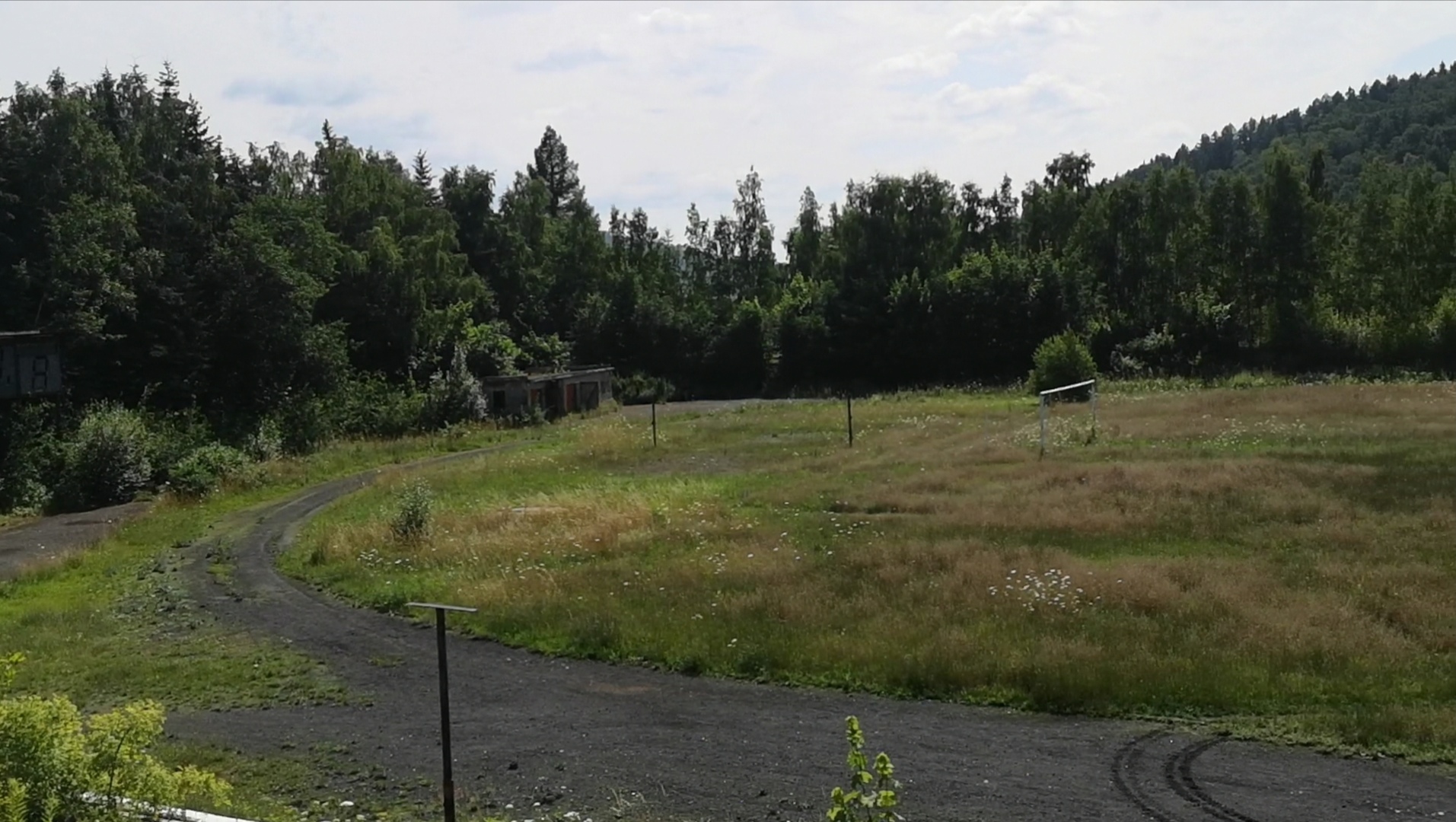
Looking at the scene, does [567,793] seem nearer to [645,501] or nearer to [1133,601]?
[1133,601]

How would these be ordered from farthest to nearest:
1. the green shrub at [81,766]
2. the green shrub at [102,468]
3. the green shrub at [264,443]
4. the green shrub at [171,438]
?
the green shrub at [264,443]
the green shrub at [171,438]
the green shrub at [102,468]
the green shrub at [81,766]

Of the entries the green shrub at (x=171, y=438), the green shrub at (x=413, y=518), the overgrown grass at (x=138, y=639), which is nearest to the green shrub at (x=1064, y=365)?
the green shrub at (x=413, y=518)

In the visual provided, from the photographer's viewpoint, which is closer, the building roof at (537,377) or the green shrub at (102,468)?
the green shrub at (102,468)

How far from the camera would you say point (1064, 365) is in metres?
58.3

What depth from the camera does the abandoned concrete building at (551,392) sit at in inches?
2436

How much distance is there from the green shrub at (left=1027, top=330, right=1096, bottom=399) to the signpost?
45266 mm

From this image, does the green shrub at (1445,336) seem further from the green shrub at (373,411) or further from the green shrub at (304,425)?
the green shrub at (304,425)

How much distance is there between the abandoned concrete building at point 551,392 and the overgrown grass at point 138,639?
98.2 feet

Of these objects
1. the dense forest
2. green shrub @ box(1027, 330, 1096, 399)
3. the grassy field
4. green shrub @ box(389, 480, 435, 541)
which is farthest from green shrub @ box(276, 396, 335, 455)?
green shrub @ box(1027, 330, 1096, 399)

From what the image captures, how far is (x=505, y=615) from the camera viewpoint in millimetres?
18094

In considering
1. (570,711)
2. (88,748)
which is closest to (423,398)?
(570,711)

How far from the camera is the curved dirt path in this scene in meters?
10.3

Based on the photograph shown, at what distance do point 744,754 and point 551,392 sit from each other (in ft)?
177

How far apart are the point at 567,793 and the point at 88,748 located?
176 inches
